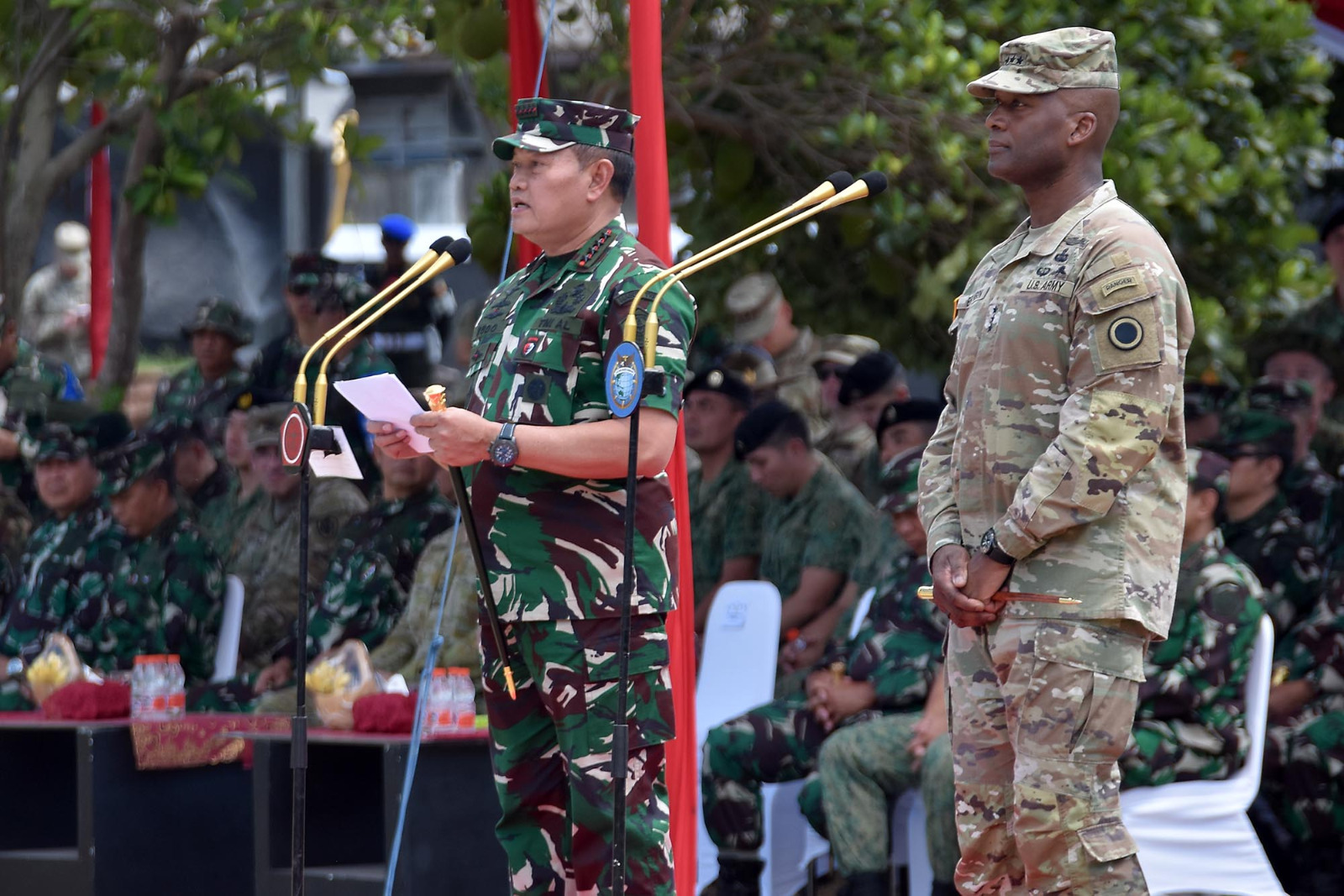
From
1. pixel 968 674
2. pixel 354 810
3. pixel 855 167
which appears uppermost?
pixel 855 167

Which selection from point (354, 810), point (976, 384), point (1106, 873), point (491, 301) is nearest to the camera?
point (1106, 873)

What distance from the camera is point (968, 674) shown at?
10.6 ft

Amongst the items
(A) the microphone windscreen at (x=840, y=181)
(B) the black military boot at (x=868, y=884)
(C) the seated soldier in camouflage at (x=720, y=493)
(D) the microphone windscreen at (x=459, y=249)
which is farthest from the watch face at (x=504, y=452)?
(C) the seated soldier in camouflage at (x=720, y=493)

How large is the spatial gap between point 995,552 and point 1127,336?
0.41 metres

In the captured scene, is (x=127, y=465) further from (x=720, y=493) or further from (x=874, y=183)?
(x=874, y=183)

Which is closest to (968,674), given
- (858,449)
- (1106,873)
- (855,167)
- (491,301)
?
(1106,873)

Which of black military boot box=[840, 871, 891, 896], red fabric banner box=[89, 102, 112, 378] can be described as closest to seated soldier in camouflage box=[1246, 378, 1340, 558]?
black military boot box=[840, 871, 891, 896]

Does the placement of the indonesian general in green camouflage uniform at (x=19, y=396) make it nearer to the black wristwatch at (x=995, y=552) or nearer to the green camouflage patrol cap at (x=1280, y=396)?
the green camouflage patrol cap at (x=1280, y=396)

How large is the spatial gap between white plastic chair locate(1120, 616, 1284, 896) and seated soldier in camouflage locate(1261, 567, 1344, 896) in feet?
1.27

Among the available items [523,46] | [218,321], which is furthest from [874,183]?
[218,321]

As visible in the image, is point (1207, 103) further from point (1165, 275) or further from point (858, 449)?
point (1165, 275)

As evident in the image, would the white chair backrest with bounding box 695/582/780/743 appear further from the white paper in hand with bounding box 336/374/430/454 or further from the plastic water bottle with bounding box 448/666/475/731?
the white paper in hand with bounding box 336/374/430/454

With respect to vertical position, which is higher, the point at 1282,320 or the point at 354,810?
the point at 1282,320

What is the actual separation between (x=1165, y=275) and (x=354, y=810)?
2958mm
